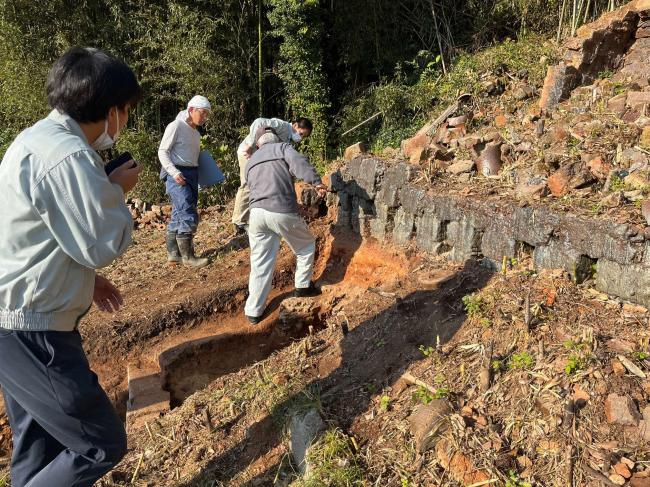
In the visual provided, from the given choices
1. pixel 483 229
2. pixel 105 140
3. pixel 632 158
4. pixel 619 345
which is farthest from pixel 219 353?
pixel 632 158

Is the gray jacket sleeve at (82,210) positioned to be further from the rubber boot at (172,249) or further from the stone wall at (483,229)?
the rubber boot at (172,249)

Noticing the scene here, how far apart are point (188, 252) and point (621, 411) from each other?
4942 mm

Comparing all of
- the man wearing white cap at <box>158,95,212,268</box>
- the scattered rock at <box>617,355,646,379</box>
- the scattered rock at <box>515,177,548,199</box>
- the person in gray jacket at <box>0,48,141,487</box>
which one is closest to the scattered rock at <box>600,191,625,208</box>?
the scattered rock at <box>515,177,548,199</box>

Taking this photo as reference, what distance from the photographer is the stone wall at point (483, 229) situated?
356 cm

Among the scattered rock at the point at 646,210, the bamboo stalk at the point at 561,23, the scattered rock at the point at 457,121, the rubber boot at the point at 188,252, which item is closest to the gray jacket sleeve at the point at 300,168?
the rubber boot at the point at 188,252

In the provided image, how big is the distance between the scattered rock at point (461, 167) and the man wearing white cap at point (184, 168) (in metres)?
A: 2.74

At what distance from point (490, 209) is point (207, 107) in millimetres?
3310

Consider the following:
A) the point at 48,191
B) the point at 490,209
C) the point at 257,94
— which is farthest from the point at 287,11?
the point at 48,191

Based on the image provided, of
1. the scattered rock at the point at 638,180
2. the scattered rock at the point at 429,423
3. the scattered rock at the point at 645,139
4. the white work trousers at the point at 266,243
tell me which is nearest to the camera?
the scattered rock at the point at 429,423

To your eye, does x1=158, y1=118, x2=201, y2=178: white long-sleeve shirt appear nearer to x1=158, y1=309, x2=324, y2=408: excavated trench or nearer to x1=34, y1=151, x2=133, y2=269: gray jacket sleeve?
x1=158, y1=309, x2=324, y2=408: excavated trench

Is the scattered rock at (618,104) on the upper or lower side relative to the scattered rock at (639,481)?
upper

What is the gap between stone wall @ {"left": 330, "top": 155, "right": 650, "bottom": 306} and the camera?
11.7 ft

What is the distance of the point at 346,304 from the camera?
5320mm

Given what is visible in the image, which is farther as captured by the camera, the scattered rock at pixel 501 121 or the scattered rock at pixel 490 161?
the scattered rock at pixel 501 121
